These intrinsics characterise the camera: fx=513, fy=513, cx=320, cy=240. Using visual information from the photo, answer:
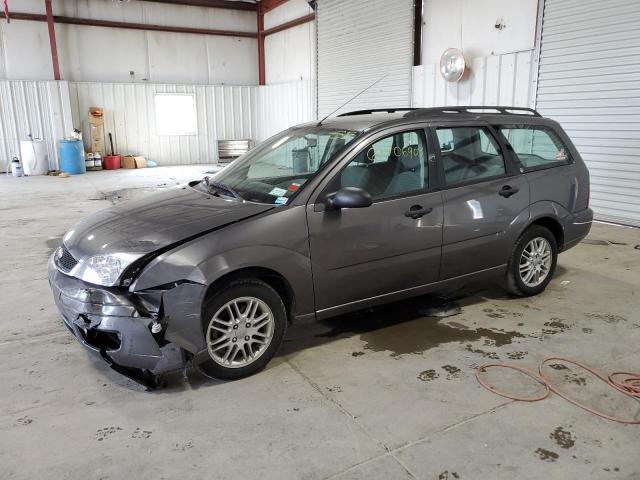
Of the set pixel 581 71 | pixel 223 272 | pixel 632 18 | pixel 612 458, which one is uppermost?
pixel 632 18

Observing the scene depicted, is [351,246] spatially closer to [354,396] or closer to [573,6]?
[354,396]

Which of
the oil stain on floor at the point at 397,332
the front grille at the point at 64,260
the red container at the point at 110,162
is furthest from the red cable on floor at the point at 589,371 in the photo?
the red container at the point at 110,162

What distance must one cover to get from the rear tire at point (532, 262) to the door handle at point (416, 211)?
1.06 meters

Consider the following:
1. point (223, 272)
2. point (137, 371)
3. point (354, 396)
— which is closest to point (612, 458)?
point (354, 396)

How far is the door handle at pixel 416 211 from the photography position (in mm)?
3447

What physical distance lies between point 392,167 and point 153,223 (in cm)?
162

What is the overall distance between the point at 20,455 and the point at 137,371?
69 centimetres

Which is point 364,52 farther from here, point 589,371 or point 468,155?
point 589,371

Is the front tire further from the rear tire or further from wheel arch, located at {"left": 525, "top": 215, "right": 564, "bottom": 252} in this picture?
wheel arch, located at {"left": 525, "top": 215, "right": 564, "bottom": 252}

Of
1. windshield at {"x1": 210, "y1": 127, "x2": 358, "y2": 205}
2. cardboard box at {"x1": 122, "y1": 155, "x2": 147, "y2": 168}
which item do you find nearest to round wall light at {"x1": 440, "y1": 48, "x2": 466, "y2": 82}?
windshield at {"x1": 210, "y1": 127, "x2": 358, "y2": 205}

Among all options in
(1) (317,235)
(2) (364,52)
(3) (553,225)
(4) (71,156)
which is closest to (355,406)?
(1) (317,235)

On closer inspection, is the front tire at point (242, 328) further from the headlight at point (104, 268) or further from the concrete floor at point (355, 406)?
the headlight at point (104, 268)

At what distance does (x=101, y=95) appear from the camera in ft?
52.2

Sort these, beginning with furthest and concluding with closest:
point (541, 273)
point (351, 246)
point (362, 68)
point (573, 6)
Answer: point (362, 68) → point (573, 6) → point (541, 273) → point (351, 246)
